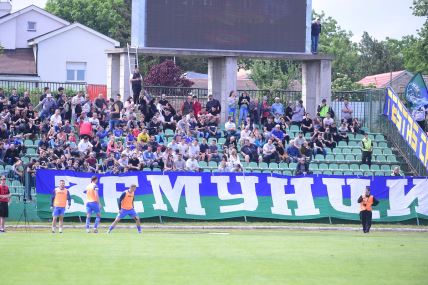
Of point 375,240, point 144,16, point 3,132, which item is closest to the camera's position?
point 375,240

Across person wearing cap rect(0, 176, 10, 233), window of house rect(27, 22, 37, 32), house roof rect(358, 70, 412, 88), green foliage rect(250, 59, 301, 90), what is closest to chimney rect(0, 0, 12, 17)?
window of house rect(27, 22, 37, 32)

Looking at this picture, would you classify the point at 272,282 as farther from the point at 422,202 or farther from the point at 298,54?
the point at 298,54

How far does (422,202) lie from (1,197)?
16.4 metres

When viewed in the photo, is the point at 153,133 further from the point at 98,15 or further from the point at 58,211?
the point at 98,15

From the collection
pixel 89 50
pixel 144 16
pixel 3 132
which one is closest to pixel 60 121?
pixel 3 132

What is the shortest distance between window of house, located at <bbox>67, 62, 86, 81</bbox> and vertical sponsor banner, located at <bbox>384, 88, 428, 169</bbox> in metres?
32.5

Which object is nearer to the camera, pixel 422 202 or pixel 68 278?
pixel 68 278

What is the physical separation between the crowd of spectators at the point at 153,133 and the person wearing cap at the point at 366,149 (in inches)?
58.9

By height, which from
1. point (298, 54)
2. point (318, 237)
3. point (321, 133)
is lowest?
point (318, 237)

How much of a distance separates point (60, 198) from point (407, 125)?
17416 mm

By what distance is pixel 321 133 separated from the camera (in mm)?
41281

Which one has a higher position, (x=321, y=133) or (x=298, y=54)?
(x=298, y=54)

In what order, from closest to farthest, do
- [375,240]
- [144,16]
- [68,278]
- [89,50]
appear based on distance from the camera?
[68,278] → [375,240] → [144,16] → [89,50]

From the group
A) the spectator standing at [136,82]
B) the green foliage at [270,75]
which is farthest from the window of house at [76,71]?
the spectator standing at [136,82]
